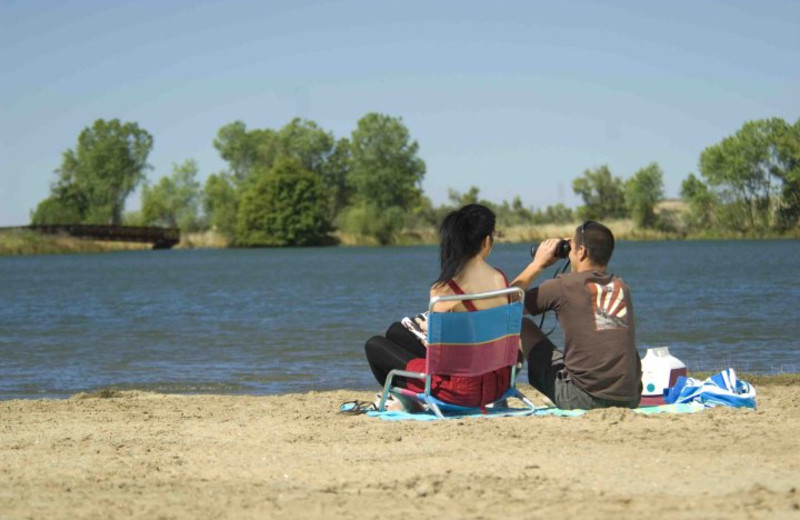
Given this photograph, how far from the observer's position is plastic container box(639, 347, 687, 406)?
7578mm

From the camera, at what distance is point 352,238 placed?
11738cm

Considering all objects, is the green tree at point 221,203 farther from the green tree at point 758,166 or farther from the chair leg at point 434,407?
the chair leg at point 434,407

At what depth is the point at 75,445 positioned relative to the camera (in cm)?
650

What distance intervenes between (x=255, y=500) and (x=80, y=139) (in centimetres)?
12792

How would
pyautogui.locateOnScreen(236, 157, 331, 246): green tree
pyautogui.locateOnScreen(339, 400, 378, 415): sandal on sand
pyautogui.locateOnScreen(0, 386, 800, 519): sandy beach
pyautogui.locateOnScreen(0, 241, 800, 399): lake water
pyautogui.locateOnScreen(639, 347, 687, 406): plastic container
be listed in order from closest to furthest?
pyautogui.locateOnScreen(0, 386, 800, 519): sandy beach → pyautogui.locateOnScreen(639, 347, 687, 406): plastic container → pyautogui.locateOnScreen(339, 400, 378, 415): sandal on sand → pyautogui.locateOnScreen(0, 241, 800, 399): lake water → pyautogui.locateOnScreen(236, 157, 331, 246): green tree


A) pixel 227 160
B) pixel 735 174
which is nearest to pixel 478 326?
pixel 735 174

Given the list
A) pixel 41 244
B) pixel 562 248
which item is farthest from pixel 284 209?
pixel 562 248

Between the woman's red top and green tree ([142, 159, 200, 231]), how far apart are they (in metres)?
121

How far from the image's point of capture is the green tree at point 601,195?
11206 cm

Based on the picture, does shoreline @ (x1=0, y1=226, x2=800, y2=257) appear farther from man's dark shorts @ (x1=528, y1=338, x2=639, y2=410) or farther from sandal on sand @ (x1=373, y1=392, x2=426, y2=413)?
man's dark shorts @ (x1=528, y1=338, x2=639, y2=410)

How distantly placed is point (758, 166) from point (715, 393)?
9567cm

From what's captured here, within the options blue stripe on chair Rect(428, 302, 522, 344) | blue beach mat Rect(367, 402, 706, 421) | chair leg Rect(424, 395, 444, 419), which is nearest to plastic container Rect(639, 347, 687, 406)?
blue beach mat Rect(367, 402, 706, 421)

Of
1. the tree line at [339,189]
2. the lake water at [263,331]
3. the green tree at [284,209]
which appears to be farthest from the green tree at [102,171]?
the lake water at [263,331]

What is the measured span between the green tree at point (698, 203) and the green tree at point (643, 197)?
315cm
